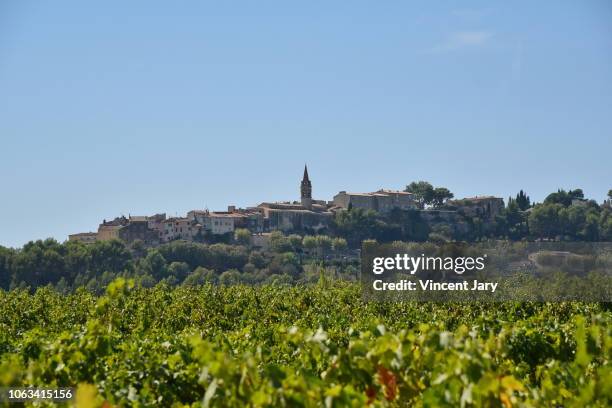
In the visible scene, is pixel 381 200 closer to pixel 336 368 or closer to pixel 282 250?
pixel 282 250

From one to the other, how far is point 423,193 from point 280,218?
2258 cm

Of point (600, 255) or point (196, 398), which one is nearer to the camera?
point (196, 398)

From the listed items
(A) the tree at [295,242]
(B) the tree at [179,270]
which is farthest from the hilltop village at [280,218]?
(B) the tree at [179,270]

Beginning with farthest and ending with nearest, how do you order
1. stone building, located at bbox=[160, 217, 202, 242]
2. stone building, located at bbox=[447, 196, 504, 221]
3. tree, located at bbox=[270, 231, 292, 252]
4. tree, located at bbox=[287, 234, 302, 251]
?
1. stone building, located at bbox=[447, 196, 504, 221]
2. stone building, located at bbox=[160, 217, 202, 242]
3. tree, located at bbox=[287, 234, 302, 251]
4. tree, located at bbox=[270, 231, 292, 252]

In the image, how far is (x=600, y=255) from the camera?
70.9 ft

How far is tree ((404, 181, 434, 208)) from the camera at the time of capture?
5149 inches

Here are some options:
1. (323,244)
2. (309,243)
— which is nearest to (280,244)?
(309,243)

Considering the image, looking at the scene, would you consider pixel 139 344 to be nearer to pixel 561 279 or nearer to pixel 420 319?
pixel 420 319

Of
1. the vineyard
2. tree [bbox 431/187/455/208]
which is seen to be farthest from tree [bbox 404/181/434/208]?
the vineyard

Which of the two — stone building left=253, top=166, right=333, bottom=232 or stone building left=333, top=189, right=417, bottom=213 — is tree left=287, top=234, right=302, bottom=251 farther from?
stone building left=333, top=189, right=417, bottom=213

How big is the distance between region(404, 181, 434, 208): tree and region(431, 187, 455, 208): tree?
16.6 inches

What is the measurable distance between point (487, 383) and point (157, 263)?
83328 millimetres

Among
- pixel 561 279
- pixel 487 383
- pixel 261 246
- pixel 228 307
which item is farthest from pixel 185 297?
pixel 261 246

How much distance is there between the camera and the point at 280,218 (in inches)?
4712
